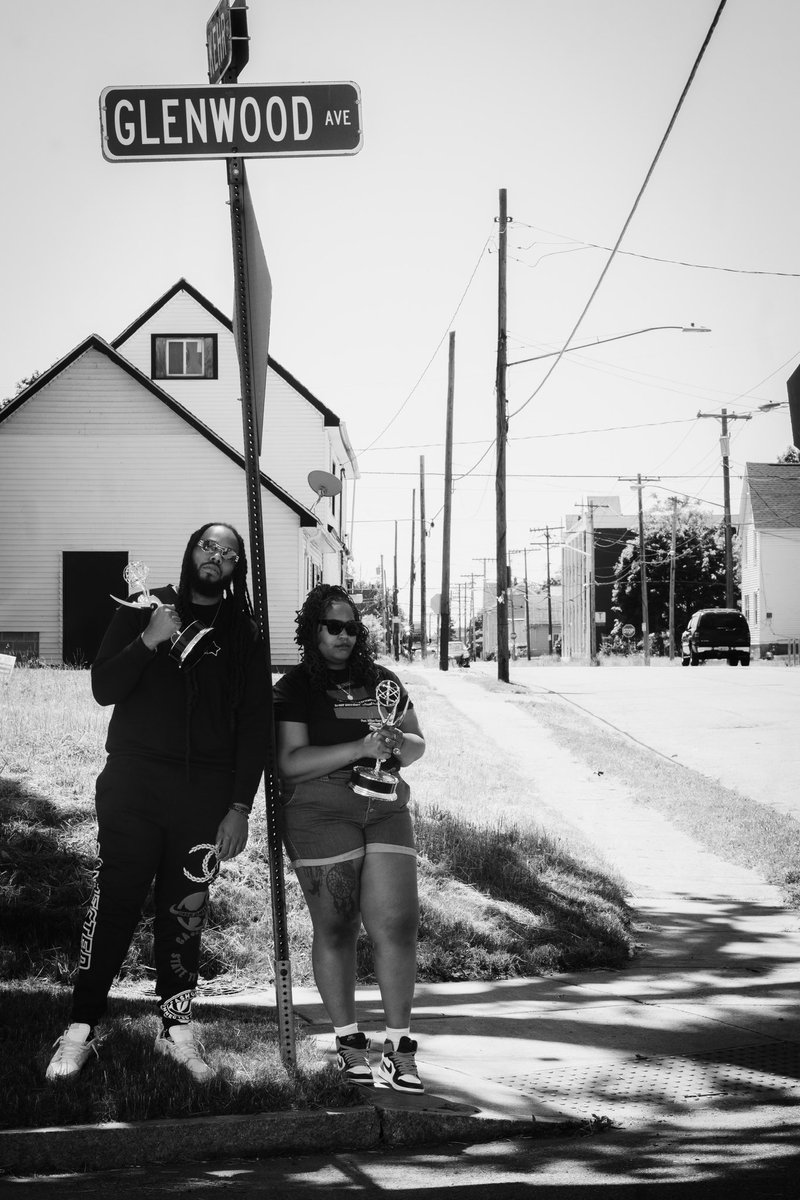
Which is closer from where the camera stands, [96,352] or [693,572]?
[96,352]

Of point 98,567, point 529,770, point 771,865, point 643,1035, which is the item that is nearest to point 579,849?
point 771,865

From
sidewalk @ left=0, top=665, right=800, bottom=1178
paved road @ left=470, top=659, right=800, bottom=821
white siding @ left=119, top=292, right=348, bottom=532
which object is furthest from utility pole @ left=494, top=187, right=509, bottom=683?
A: sidewalk @ left=0, top=665, right=800, bottom=1178

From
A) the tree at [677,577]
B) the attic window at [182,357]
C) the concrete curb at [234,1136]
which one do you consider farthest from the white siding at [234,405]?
the tree at [677,577]

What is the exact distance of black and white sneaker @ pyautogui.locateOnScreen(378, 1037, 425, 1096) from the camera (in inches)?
172

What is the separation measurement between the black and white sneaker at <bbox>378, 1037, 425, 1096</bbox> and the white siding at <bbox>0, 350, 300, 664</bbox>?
22199mm

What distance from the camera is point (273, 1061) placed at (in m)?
4.66

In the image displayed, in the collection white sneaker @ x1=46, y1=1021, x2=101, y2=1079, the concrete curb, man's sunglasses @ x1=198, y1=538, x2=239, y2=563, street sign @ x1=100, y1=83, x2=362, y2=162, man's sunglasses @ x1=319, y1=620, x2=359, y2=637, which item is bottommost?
the concrete curb

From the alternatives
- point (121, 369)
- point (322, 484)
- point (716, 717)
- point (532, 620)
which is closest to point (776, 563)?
point (121, 369)

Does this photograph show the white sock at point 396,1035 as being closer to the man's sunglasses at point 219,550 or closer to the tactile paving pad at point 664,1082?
the tactile paving pad at point 664,1082

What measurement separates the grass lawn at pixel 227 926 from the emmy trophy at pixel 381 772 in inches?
40.1

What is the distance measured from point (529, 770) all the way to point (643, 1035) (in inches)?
361

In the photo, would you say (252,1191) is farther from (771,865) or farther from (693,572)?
(693,572)

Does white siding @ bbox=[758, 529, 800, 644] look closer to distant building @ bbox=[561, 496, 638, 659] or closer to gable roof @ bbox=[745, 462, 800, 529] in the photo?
gable roof @ bbox=[745, 462, 800, 529]

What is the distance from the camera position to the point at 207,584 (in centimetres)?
465
